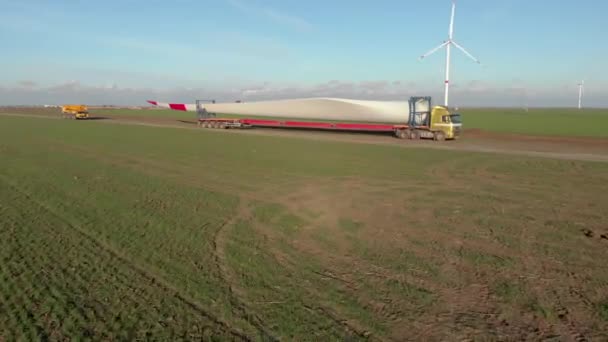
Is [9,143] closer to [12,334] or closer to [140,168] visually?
[140,168]

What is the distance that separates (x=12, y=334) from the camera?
4.11 meters

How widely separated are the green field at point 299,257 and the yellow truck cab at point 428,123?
1751 cm

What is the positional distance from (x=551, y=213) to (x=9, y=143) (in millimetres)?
26872

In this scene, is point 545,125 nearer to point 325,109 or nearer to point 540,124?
point 540,124

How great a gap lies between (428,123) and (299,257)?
27281 millimetres

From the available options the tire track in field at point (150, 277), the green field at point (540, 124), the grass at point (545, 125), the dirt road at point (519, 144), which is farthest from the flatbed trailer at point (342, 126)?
the tire track in field at point (150, 277)

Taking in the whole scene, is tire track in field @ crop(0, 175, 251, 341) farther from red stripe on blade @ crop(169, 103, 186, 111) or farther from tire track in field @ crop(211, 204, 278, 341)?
red stripe on blade @ crop(169, 103, 186, 111)

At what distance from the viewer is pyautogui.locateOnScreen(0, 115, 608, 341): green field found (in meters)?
4.40

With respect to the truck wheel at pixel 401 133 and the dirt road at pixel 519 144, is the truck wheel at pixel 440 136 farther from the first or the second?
the truck wheel at pixel 401 133

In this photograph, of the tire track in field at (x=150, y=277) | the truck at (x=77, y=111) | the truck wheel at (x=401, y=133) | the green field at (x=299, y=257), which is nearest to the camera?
the tire track in field at (x=150, y=277)

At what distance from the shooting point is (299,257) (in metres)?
6.43

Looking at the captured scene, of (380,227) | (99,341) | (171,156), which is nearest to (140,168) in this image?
(171,156)

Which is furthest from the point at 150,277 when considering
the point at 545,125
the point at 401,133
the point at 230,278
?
the point at 545,125

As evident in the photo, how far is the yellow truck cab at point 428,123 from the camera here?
3034 cm
